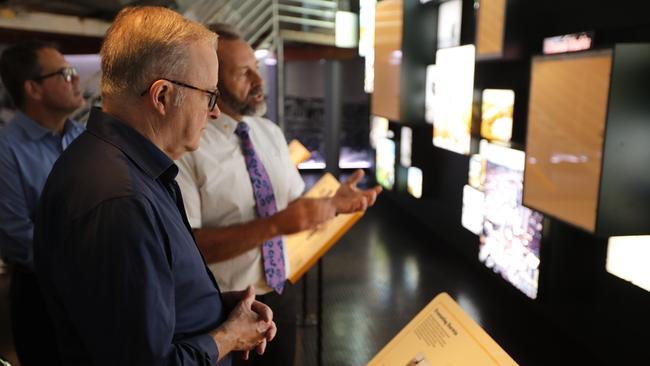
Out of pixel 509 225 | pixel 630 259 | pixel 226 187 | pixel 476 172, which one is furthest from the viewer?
pixel 476 172

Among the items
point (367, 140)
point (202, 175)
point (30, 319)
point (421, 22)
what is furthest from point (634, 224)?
point (367, 140)

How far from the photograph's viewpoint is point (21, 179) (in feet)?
7.17

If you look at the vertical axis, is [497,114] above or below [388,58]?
below

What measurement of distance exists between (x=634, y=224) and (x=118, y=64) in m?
2.26

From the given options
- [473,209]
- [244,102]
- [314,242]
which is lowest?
[473,209]

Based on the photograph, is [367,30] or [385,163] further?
[367,30]

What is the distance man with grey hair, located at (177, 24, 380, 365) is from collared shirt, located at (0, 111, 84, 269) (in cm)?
91

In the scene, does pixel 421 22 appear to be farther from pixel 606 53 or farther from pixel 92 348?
pixel 92 348

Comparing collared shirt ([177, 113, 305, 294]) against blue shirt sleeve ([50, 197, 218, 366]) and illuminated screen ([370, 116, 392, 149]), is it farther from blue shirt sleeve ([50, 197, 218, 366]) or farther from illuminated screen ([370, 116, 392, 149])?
illuminated screen ([370, 116, 392, 149])

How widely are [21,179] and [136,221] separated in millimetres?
1618

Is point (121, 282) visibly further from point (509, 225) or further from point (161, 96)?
point (509, 225)

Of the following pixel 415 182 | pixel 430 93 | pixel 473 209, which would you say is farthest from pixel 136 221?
pixel 415 182

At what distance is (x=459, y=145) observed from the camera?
17.0 feet

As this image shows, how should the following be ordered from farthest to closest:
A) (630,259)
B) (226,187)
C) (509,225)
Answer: (509,225), (630,259), (226,187)
